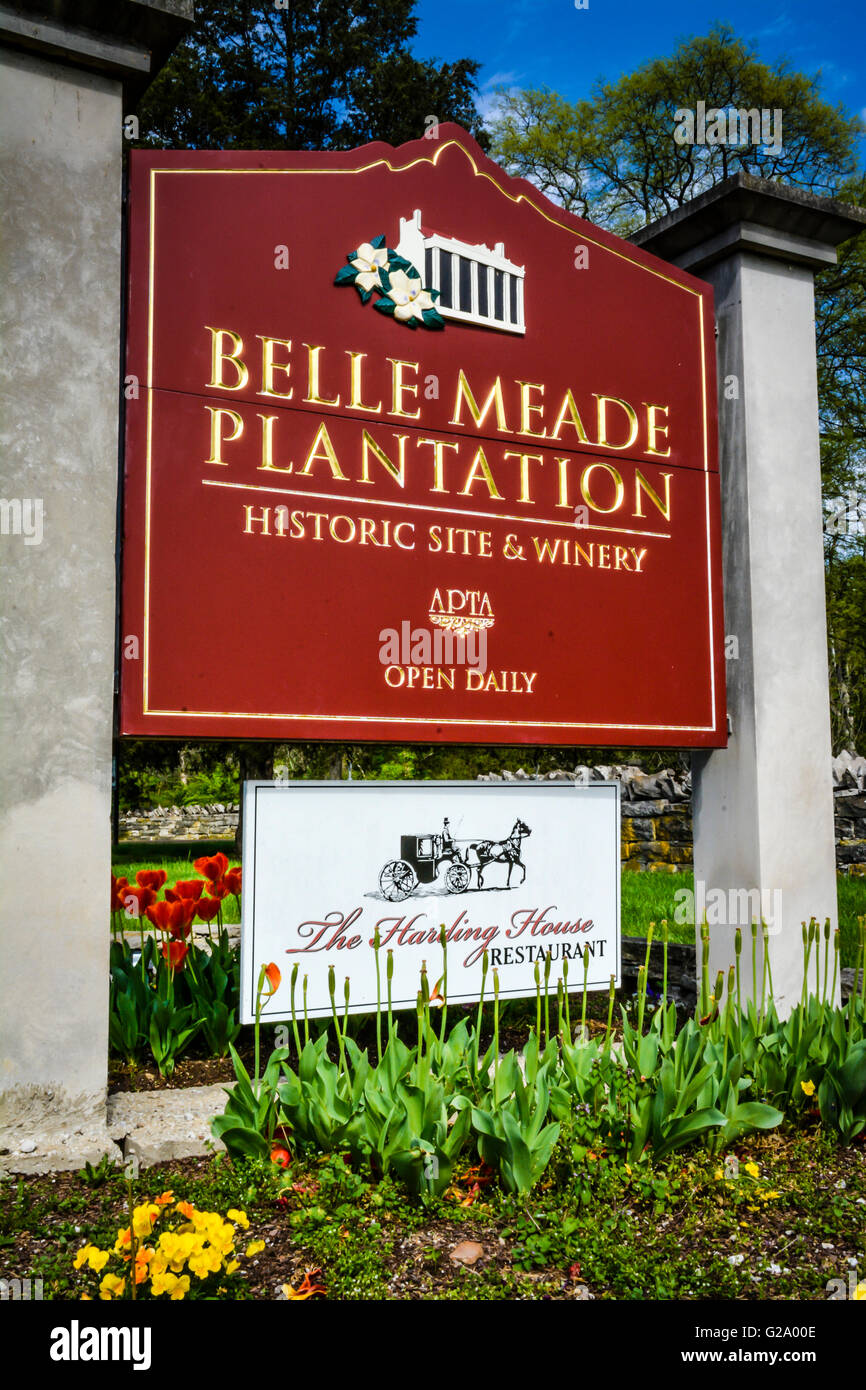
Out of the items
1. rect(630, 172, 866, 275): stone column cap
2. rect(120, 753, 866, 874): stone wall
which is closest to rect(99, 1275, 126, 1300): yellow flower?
rect(630, 172, 866, 275): stone column cap

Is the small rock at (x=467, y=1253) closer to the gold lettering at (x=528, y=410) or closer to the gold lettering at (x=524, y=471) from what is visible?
the gold lettering at (x=524, y=471)

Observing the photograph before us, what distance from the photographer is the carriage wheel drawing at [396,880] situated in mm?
4199

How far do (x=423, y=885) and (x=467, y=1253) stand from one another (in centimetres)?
170

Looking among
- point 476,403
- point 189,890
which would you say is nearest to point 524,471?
point 476,403

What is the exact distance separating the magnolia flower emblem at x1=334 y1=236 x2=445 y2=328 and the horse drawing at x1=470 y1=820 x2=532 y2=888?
2121 millimetres

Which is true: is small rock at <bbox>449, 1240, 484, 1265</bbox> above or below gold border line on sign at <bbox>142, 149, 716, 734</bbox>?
below

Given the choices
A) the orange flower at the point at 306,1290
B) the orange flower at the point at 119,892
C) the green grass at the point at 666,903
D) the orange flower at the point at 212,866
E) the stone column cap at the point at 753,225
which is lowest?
the orange flower at the point at 306,1290

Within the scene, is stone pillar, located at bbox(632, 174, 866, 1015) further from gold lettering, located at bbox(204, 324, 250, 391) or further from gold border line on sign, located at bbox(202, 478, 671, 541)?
gold lettering, located at bbox(204, 324, 250, 391)

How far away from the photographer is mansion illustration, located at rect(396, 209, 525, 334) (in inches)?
174

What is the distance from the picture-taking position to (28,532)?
11.5ft

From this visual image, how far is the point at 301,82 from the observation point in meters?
16.9

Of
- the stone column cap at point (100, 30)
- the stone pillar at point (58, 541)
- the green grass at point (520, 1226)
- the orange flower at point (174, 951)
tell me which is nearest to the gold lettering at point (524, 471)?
the stone pillar at point (58, 541)

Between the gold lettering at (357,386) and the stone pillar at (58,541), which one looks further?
the gold lettering at (357,386)

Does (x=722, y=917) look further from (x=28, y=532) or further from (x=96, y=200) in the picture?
(x=96, y=200)
